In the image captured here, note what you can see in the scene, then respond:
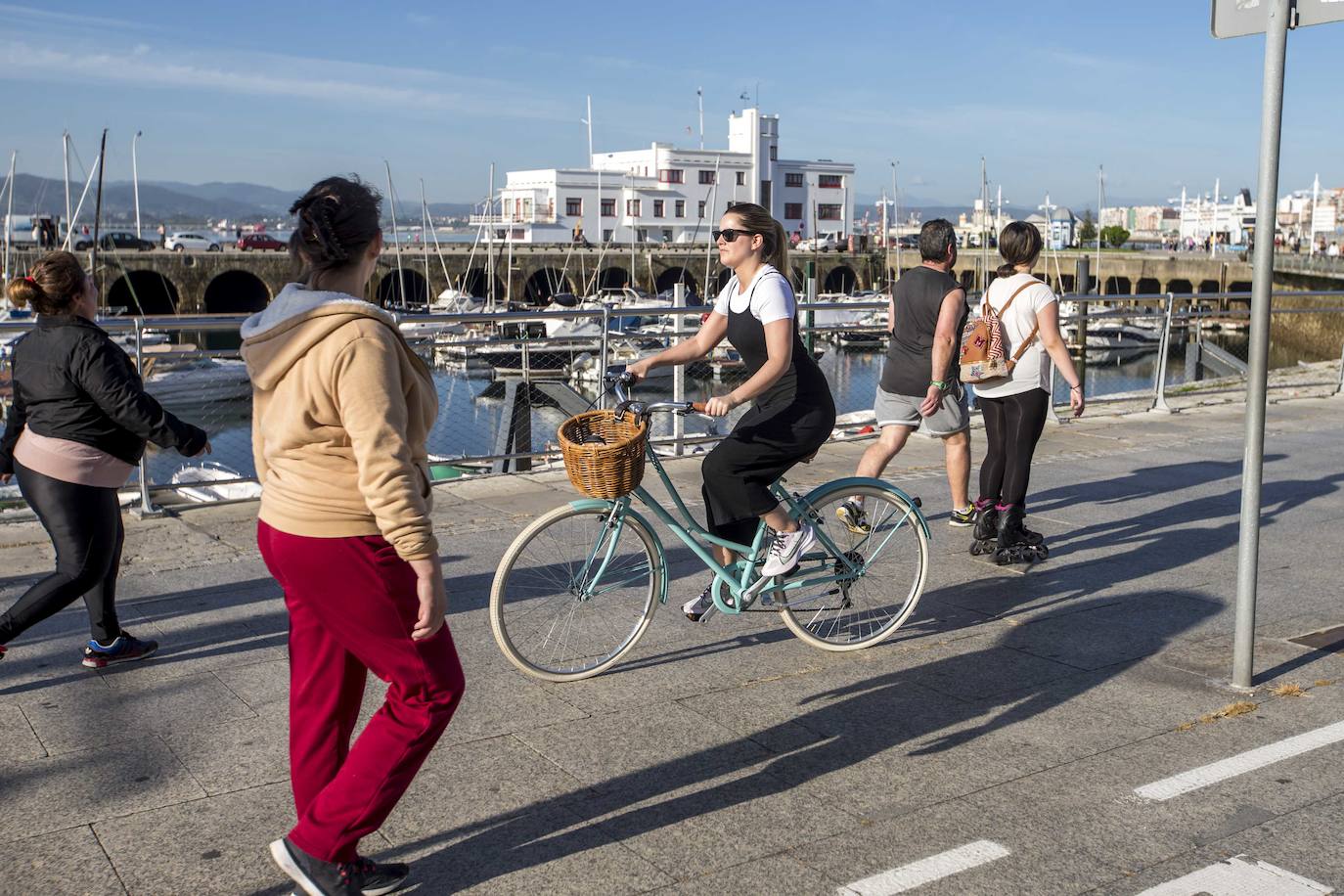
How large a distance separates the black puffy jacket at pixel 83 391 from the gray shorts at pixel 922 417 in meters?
3.90

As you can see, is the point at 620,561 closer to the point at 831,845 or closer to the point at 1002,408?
the point at 831,845

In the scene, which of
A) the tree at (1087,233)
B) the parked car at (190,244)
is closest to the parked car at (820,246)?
the tree at (1087,233)

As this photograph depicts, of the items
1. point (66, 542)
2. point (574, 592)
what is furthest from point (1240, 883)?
point (66, 542)

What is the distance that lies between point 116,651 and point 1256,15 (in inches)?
193

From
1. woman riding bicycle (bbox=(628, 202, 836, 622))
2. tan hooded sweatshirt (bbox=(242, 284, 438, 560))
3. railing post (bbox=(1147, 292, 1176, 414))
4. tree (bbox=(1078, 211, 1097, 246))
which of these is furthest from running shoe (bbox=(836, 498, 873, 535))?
tree (bbox=(1078, 211, 1097, 246))

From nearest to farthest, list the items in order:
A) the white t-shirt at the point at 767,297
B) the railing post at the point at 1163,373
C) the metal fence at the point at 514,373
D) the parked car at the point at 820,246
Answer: the white t-shirt at the point at 767,297 → the metal fence at the point at 514,373 → the railing post at the point at 1163,373 → the parked car at the point at 820,246

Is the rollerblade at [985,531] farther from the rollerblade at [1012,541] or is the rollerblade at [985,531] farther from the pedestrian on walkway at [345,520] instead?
the pedestrian on walkway at [345,520]

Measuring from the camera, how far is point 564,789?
13.1 ft

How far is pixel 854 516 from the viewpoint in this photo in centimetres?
546

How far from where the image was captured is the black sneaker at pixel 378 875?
322 cm

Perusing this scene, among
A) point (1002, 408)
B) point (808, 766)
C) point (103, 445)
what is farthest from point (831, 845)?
point (1002, 408)

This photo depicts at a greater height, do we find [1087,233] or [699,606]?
[1087,233]

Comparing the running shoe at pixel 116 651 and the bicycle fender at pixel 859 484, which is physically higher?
the bicycle fender at pixel 859 484

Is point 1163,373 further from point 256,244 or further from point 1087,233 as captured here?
point 1087,233
